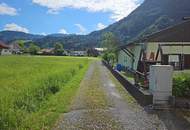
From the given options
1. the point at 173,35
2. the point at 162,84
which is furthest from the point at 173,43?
the point at 162,84

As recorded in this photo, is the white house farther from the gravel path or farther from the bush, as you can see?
the gravel path

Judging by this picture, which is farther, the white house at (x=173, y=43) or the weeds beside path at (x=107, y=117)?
the white house at (x=173, y=43)

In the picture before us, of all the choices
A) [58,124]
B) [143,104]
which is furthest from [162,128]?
[143,104]

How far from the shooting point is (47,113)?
31.5 ft

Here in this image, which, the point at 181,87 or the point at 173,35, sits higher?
the point at 173,35

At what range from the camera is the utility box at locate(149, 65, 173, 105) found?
10.5 m

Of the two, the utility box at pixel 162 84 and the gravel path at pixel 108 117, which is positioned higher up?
the utility box at pixel 162 84

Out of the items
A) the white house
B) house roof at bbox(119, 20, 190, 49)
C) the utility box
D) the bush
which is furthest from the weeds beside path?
house roof at bbox(119, 20, 190, 49)

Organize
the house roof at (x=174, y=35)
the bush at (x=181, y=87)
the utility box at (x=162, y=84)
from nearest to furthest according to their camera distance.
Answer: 1. the utility box at (x=162, y=84)
2. the bush at (x=181, y=87)
3. the house roof at (x=174, y=35)

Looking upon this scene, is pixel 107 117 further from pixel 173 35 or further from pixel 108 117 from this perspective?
pixel 173 35

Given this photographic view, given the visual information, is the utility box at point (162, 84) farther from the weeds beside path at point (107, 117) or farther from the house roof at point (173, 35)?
the house roof at point (173, 35)

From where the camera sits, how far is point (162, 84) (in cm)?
1061

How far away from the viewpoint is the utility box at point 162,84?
10.5 m

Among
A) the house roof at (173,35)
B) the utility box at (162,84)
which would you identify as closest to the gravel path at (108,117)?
the utility box at (162,84)
